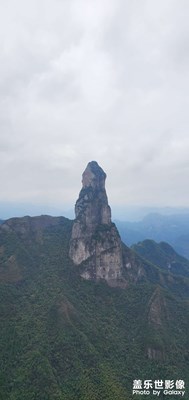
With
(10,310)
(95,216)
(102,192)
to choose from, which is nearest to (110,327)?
(10,310)

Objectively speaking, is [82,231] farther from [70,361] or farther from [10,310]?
[70,361]

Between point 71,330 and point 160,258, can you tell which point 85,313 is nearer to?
point 71,330

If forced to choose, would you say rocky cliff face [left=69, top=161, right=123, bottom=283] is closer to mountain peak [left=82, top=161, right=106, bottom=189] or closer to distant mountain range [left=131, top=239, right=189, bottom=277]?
mountain peak [left=82, top=161, right=106, bottom=189]

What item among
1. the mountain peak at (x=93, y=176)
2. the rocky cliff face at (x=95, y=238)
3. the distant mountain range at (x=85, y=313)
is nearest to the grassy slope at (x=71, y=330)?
the distant mountain range at (x=85, y=313)

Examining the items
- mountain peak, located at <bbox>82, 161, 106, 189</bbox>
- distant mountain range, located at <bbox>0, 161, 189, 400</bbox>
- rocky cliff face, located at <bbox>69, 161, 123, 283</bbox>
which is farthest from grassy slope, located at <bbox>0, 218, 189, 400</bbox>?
mountain peak, located at <bbox>82, 161, 106, 189</bbox>

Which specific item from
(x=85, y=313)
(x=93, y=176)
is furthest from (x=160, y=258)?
(x=85, y=313)

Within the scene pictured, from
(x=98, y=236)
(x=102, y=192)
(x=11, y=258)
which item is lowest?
(x=11, y=258)
